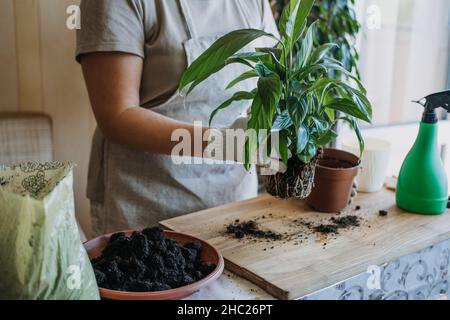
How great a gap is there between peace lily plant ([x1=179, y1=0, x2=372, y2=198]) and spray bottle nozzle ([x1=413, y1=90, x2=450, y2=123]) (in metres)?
0.26

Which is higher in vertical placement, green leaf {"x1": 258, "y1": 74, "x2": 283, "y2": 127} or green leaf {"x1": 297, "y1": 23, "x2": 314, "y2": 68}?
green leaf {"x1": 297, "y1": 23, "x2": 314, "y2": 68}

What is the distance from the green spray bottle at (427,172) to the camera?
1.22 metres

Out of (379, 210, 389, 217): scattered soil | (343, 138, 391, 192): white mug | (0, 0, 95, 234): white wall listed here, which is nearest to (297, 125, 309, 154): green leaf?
(379, 210, 389, 217): scattered soil

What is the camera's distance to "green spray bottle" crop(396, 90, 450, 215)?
4.01 feet

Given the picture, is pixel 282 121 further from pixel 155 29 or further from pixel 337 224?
pixel 155 29

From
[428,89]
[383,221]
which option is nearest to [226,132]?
[383,221]

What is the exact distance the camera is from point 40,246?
2.08ft

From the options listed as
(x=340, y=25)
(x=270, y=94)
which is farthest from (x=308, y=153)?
(x=340, y=25)

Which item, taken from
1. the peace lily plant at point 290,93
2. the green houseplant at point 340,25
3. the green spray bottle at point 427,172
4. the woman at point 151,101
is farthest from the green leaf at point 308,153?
the green houseplant at point 340,25

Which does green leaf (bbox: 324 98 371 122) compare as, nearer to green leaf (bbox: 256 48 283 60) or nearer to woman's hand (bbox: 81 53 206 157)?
green leaf (bbox: 256 48 283 60)

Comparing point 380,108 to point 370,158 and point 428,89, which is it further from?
point 370,158

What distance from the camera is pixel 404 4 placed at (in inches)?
82.9

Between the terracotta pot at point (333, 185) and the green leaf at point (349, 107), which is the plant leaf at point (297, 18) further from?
the terracotta pot at point (333, 185)

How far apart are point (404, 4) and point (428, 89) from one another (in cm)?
40
